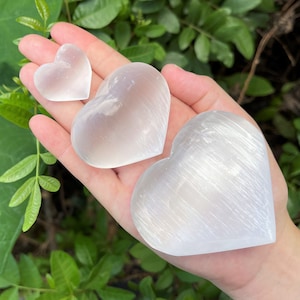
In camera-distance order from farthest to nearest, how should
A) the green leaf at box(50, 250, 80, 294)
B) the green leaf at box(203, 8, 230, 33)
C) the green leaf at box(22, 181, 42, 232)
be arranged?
1. the green leaf at box(203, 8, 230, 33)
2. the green leaf at box(50, 250, 80, 294)
3. the green leaf at box(22, 181, 42, 232)

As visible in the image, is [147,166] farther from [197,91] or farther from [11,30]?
[11,30]

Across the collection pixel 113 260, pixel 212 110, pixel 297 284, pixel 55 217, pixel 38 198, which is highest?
pixel 212 110

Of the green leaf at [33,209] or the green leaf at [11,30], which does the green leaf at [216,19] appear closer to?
the green leaf at [11,30]

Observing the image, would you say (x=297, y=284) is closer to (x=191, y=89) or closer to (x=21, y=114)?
(x=191, y=89)

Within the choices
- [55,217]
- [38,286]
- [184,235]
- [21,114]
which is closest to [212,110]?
[184,235]

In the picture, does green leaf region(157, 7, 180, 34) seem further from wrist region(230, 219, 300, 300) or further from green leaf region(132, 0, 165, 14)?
wrist region(230, 219, 300, 300)

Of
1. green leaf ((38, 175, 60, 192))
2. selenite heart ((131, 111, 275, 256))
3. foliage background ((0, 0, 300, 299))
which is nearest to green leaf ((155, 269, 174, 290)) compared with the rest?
foliage background ((0, 0, 300, 299))
